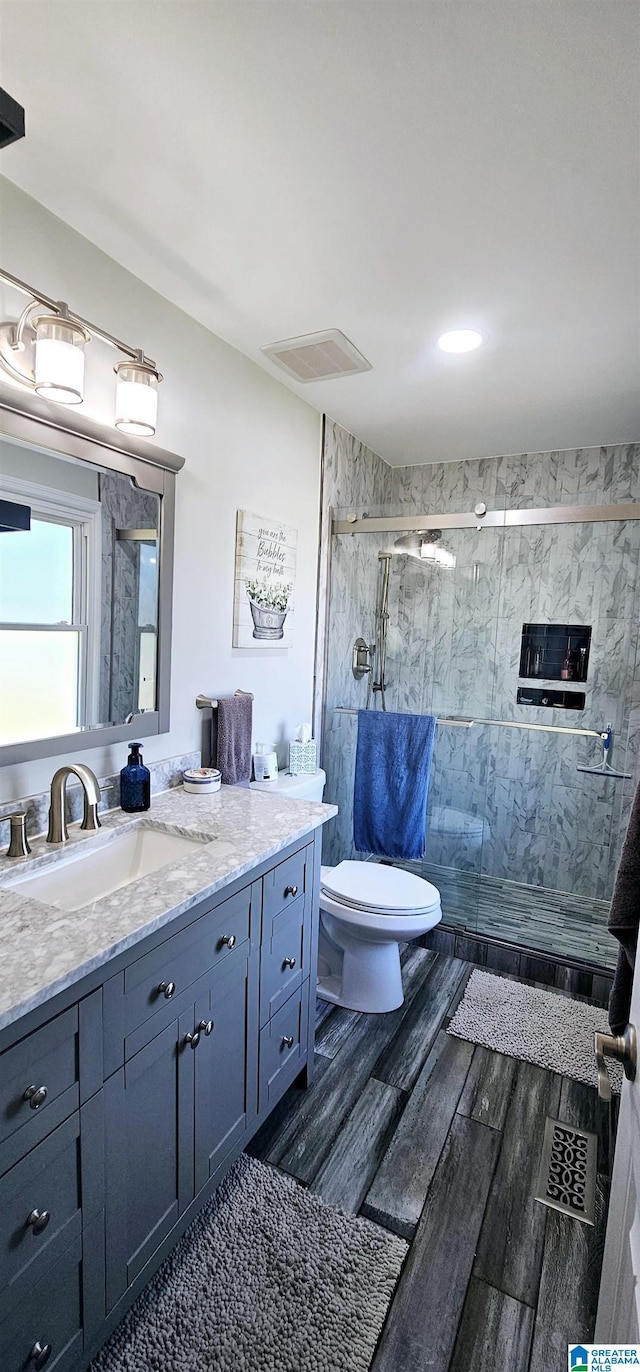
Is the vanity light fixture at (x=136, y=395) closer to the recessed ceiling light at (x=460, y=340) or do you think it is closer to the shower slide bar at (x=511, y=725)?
the recessed ceiling light at (x=460, y=340)

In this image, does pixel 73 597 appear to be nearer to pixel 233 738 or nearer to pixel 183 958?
pixel 233 738

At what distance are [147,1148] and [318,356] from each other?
2282 mm

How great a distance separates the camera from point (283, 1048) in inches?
65.7

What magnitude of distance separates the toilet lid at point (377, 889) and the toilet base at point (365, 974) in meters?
0.12

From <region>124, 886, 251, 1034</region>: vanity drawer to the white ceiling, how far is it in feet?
4.99

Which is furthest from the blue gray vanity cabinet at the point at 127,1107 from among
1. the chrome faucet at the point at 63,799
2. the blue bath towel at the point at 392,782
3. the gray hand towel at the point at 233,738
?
the blue bath towel at the point at 392,782

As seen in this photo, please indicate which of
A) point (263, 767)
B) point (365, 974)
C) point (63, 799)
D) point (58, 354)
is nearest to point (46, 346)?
point (58, 354)

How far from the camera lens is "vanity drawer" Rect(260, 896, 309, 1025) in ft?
5.06

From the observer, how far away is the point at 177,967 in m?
1.21

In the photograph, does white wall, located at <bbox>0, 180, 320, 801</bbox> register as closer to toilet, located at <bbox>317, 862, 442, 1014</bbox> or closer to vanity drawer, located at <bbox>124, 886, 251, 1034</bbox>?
vanity drawer, located at <bbox>124, 886, 251, 1034</bbox>

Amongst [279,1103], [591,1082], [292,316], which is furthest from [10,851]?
[591,1082]

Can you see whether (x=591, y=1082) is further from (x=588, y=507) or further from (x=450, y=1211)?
(x=588, y=507)

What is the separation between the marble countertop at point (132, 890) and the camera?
92cm

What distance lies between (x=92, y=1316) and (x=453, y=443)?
3233 millimetres
